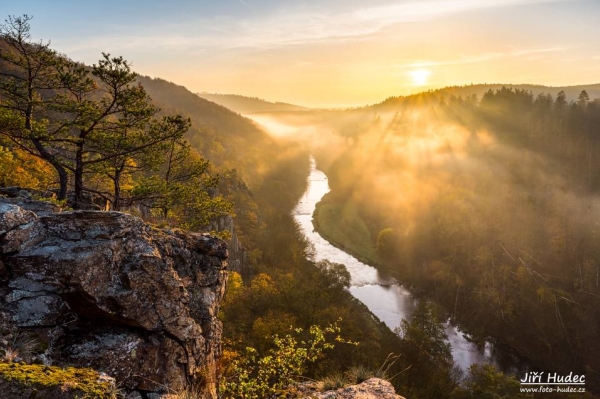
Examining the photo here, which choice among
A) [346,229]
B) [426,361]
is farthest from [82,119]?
[346,229]

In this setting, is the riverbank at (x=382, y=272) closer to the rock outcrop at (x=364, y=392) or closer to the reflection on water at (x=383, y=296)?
the reflection on water at (x=383, y=296)

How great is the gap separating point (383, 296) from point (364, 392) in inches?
2066

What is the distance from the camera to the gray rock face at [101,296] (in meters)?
8.11

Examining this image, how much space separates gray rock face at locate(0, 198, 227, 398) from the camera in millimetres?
8109

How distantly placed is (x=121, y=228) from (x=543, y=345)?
58.4m

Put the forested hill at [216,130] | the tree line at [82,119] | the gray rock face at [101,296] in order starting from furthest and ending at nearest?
the forested hill at [216,130]
the tree line at [82,119]
the gray rock face at [101,296]

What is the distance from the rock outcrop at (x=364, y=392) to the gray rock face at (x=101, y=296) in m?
3.88

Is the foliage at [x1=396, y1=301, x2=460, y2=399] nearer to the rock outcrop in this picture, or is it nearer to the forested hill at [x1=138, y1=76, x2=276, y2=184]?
the rock outcrop

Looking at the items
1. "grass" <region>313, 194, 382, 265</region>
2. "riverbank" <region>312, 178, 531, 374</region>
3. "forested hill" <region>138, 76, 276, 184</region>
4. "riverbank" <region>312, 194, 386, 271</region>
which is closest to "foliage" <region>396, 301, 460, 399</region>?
"riverbank" <region>312, 178, 531, 374</region>

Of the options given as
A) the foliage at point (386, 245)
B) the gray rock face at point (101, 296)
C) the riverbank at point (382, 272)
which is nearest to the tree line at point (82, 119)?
the gray rock face at point (101, 296)

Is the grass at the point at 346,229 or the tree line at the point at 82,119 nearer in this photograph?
the tree line at the point at 82,119

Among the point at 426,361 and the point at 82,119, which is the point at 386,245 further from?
the point at 82,119

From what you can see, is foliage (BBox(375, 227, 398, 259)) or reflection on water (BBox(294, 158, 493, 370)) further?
foliage (BBox(375, 227, 398, 259))

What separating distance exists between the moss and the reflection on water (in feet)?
157
